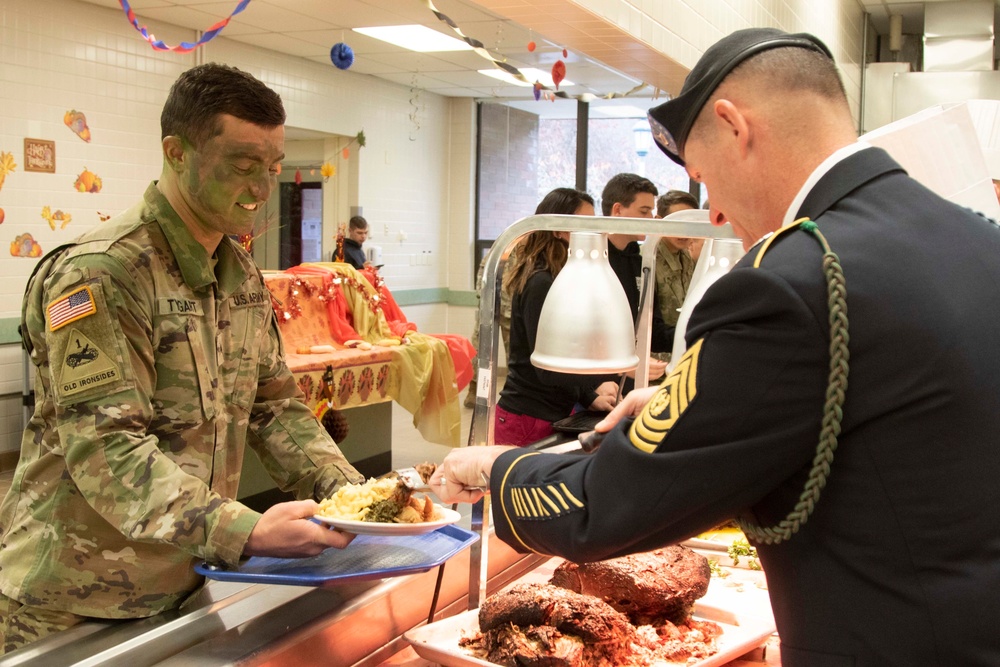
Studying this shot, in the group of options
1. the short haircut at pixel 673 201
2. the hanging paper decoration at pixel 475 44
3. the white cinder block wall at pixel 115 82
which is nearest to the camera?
the hanging paper decoration at pixel 475 44

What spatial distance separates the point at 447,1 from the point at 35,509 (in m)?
6.55

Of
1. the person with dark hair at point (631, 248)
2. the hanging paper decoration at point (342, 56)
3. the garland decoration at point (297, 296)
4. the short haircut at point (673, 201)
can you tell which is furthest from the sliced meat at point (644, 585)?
the hanging paper decoration at point (342, 56)

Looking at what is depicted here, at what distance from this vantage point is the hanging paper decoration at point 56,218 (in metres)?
7.38

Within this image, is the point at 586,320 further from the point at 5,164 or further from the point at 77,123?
the point at 77,123

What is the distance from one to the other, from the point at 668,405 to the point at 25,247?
24.0 ft

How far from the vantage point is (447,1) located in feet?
25.1

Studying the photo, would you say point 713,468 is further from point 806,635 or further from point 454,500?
point 454,500

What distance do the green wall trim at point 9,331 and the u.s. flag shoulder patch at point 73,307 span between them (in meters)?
6.11

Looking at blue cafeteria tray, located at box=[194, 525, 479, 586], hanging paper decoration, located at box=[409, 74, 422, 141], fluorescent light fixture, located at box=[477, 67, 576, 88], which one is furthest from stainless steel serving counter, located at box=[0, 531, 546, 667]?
hanging paper decoration, located at box=[409, 74, 422, 141]

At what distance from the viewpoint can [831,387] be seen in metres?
1.00

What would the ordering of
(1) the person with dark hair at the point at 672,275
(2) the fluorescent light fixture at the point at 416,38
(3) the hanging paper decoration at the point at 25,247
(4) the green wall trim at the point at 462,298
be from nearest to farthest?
(1) the person with dark hair at the point at 672,275 < (3) the hanging paper decoration at the point at 25,247 < (2) the fluorescent light fixture at the point at 416,38 < (4) the green wall trim at the point at 462,298

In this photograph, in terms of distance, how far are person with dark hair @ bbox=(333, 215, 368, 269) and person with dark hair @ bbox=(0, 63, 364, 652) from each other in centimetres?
813

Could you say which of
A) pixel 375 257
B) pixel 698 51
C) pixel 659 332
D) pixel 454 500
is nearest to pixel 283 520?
pixel 454 500

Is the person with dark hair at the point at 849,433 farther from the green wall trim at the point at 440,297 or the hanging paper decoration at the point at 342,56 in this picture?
the green wall trim at the point at 440,297
